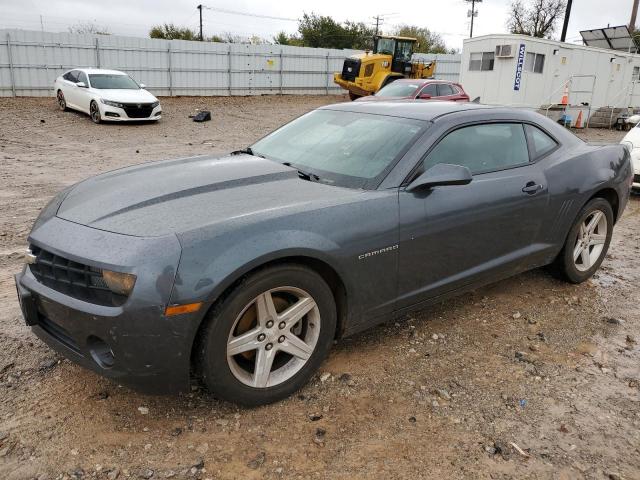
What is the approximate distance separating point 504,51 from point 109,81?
42.2ft

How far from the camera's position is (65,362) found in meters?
3.12

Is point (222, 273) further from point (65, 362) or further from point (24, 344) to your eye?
point (24, 344)

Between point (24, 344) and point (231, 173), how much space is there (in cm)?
167

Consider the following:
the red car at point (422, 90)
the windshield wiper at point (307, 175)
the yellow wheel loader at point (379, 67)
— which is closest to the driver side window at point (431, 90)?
the red car at point (422, 90)

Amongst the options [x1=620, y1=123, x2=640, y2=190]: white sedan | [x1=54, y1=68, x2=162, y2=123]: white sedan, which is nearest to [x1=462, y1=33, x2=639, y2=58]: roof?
[x1=620, y1=123, x2=640, y2=190]: white sedan

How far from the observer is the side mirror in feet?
10.0

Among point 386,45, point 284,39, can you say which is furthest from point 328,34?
point 386,45

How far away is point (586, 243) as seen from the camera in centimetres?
456

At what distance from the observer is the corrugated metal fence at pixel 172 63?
65.5ft

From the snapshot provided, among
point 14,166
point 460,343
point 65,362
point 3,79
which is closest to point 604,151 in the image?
point 460,343

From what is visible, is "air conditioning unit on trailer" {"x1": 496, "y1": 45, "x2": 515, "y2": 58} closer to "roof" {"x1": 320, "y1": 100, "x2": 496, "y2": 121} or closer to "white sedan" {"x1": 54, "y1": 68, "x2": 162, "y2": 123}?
"white sedan" {"x1": 54, "y1": 68, "x2": 162, "y2": 123}

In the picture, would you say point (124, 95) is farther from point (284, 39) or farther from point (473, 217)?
point (284, 39)

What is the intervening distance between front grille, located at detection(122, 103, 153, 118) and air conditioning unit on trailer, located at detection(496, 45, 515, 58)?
38.5 ft

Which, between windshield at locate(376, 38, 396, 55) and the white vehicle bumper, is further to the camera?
windshield at locate(376, 38, 396, 55)
